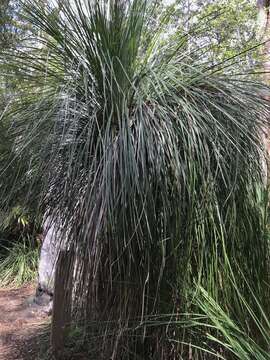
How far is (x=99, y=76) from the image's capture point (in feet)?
5.69

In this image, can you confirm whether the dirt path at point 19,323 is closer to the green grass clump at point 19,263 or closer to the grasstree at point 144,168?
the green grass clump at point 19,263

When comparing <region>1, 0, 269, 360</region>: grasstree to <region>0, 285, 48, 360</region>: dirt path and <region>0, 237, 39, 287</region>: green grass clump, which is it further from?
<region>0, 237, 39, 287</region>: green grass clump

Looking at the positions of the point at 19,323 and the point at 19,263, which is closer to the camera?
the point at 19,323

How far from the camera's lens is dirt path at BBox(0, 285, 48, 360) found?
290 centimetres

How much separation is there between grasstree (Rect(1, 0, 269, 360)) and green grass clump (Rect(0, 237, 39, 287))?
3.59m

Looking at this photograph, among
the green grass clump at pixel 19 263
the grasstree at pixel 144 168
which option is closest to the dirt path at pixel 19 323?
the green grass clump at pixel 19 263

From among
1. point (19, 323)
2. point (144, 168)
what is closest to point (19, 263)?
point (19, 323)

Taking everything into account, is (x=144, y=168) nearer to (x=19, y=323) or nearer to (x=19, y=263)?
(x=19, y=323)

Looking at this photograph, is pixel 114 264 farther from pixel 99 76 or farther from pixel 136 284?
pixel 99 76

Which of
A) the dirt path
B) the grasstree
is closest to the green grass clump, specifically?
the dirt path

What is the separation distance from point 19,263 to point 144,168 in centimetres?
428

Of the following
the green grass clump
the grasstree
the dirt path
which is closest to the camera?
the grasstree

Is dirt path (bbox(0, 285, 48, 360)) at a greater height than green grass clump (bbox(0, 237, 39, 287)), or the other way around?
green grass clump (bbox(0, 237, 39, 287))

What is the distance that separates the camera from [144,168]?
1.58m
